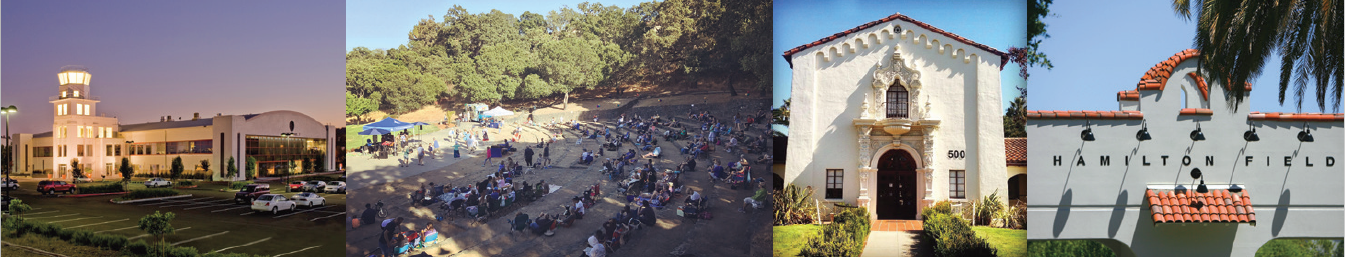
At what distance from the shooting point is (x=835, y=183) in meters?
7.61

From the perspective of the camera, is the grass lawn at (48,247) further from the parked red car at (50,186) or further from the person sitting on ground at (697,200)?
the person sitting on ground at (697,200)

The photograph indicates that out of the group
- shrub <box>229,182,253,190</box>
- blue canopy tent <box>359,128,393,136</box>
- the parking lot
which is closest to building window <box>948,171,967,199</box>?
blue canopy tent <box>359,128,393,136</box>

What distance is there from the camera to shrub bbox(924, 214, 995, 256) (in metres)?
7.12

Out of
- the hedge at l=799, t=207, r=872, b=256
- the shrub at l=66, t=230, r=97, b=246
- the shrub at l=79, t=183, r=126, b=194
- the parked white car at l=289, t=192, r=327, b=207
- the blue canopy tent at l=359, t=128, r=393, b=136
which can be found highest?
the blue canopy tent at l=359, t=128, r=393, b=136

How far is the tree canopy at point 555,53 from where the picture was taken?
800 centimetres

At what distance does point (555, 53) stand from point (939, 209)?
5.24 metres

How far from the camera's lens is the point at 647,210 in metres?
7.77

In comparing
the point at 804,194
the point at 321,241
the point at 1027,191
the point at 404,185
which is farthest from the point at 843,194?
the point at 321,241

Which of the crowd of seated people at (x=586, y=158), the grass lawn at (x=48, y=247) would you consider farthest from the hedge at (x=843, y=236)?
the grass lawn at (x=48, y=247)

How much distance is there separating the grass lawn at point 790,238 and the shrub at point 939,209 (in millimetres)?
1263

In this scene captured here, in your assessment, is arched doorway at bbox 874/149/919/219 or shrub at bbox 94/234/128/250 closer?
arched doorway at bbox 874/149/919/219

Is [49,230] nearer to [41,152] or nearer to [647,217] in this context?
[41,152]

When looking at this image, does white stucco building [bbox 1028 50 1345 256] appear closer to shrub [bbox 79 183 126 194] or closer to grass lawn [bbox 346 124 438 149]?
grass lawn [bbox 346 124 438 149]

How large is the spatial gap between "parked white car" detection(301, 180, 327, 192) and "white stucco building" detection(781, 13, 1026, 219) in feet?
22.6
